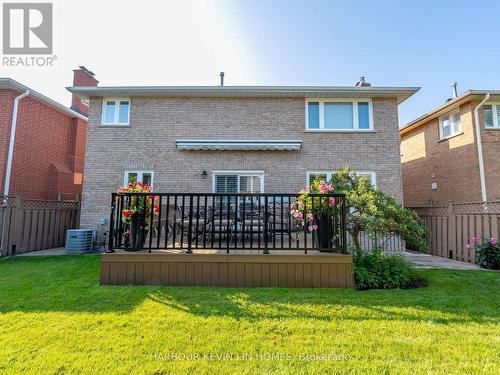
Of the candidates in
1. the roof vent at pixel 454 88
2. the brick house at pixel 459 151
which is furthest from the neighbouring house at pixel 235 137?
the roof vent at pixel 454 88

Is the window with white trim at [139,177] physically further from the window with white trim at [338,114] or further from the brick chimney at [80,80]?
the brick chimney at [80,80]

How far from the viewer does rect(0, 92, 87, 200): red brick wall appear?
11.8 meters

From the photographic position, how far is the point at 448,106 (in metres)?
12.3

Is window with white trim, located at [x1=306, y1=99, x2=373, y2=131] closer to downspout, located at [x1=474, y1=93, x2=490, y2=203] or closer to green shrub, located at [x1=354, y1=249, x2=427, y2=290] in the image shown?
downspout, located at [x1=474, y1=93, x2=490, y2=203]

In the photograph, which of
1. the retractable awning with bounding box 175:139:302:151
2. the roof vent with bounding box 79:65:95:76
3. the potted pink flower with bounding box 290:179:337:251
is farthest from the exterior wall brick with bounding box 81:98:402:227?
the roof vent with bounding box 79:65:95:76

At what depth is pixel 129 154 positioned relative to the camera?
11172 mm

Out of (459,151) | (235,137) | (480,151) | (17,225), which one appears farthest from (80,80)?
(480,151)

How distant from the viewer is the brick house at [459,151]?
36.7 feet

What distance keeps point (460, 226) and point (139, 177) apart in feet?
41.5

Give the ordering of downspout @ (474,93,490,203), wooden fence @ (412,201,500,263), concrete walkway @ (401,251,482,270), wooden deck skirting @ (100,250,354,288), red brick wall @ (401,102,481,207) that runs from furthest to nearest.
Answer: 1. red brick wall @ (401,102,481,207)
2. downspout @ (474,93,490,203)
3. wooden fence @ (412,201,500,263)
4. concrete walkway @ (401,251,482,270)
5. wooden deck skirting @ (100,250,354,288)

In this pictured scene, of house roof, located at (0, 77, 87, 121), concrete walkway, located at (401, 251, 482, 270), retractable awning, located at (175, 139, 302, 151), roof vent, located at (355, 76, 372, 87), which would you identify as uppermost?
roof vent, located at (355, 76, 372, 87)

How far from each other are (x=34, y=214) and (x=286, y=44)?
13402 millimetres

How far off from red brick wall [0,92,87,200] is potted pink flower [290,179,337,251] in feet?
42.5

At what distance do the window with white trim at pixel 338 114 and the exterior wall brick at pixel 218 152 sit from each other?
0.96ft
